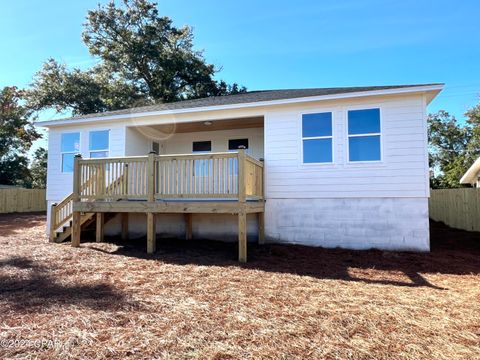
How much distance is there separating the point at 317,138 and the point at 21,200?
71.3 feet

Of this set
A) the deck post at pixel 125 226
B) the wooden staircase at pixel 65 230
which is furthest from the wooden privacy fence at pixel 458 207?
the wooden staircase at pixel 65 230

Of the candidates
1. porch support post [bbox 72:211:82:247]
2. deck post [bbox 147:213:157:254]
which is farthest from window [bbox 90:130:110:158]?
deck post [bbox 147:213:157:254]

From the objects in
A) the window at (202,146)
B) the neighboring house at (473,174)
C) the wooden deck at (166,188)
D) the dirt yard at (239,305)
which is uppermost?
the window at (202,146)

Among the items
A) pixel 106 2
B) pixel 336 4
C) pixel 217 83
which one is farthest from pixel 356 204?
pixel 106 2

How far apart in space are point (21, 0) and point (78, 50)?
1593 centimetres

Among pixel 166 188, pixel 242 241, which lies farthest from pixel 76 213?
pixel 242 241

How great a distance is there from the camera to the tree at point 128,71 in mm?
24984

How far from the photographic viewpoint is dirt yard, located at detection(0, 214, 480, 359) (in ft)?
9.73

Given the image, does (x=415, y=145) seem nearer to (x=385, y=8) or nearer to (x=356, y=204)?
(x=356, y=204)

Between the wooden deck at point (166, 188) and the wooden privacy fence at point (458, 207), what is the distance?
8967 millimetres

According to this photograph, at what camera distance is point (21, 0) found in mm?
12336

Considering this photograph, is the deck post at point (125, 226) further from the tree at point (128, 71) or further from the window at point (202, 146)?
the tree at point (128, 71)

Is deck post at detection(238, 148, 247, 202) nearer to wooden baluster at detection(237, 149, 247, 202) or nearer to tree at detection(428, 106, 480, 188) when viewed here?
wooden baluster at detection(237, 149, 247, 202)

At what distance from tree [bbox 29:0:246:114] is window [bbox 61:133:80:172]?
48.5ft
